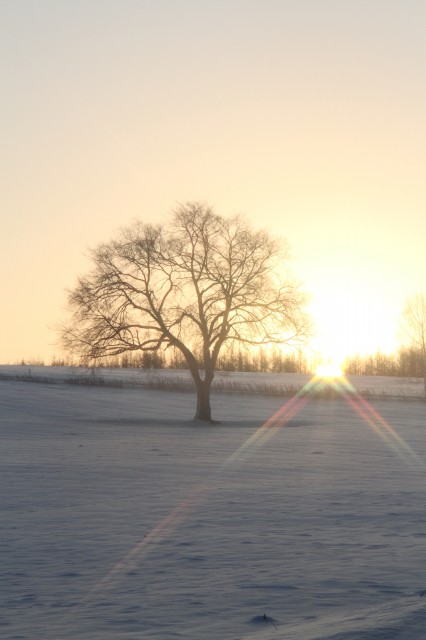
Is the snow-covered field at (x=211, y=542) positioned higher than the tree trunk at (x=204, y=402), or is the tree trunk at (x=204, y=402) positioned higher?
the tree trunk at (x=204, y=402)

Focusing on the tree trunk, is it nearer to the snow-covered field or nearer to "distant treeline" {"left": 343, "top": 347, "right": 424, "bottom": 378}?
the snow-covered field

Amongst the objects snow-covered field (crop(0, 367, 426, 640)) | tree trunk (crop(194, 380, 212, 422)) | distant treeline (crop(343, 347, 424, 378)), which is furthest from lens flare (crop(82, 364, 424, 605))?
distant treeline (crop(343, 347, 424, 378))

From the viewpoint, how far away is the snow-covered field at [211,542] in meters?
7.30

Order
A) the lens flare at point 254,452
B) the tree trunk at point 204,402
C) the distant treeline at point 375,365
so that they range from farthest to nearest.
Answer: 1. the distant treeline at point 375,365
2. the tree trunk at point 204,402
3. the lens flare at point 254,452

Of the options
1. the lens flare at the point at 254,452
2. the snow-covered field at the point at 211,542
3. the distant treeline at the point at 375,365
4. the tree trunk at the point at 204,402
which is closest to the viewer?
the snow-covered field at the point at 211,542

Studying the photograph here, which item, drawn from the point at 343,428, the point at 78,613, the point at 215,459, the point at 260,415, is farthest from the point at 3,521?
the point at 260,415

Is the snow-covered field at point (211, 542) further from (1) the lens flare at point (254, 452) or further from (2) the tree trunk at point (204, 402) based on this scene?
(2) the tree trunk at point (204, 402)

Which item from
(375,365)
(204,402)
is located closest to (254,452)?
(204,402)

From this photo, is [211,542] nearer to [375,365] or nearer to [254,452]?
[254,452]

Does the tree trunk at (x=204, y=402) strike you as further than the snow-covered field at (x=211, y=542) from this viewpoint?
Yes

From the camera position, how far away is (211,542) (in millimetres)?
10859

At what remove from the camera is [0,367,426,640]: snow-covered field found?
7.30 m

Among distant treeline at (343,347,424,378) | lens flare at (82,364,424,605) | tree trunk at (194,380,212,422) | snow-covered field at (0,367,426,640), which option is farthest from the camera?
distant treeline at (343,347,424,378)

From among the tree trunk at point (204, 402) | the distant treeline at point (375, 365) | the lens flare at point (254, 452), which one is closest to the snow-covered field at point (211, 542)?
the lens flare at point (254, 452)
